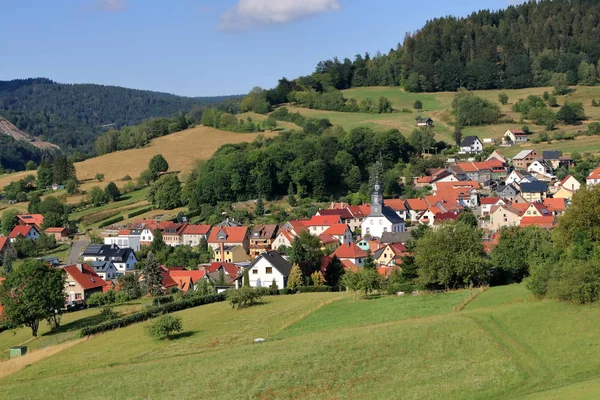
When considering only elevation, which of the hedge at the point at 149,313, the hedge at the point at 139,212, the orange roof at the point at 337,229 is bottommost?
the hedge at the point at 149,313

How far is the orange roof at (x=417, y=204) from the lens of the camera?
74750 millimetres

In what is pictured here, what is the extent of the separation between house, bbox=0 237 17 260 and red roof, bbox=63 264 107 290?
17592 millimetres

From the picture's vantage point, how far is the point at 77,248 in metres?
73.6

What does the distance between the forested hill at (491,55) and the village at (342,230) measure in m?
43.4

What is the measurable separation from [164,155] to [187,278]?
56843mm

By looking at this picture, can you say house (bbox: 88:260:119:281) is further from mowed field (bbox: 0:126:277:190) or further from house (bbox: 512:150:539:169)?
house (bbox: 512:150:539:169)

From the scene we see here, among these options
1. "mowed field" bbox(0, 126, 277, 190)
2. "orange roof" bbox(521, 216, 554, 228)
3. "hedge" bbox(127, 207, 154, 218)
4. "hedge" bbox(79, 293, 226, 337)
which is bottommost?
"hedge" bbox(79, 293, 226, 337)

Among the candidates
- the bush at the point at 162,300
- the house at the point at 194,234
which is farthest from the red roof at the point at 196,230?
the bush at the point at 162,300

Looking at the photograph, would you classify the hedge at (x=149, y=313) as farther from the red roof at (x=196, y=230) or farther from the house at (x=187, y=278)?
the red roof at (x=196, y=230)

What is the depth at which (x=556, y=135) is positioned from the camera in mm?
97812

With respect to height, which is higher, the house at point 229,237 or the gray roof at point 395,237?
the house at point 229,237

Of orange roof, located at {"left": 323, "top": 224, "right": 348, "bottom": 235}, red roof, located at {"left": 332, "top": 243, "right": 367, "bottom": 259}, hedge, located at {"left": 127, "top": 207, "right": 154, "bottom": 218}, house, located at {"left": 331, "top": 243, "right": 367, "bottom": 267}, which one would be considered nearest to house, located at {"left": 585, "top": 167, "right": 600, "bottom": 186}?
orange roof, located at {"left": 323, "top": 224, "right": 348, "bottom": 235}

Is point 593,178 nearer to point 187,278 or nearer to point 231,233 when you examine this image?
point 231,233

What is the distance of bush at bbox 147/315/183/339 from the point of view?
3337cm
